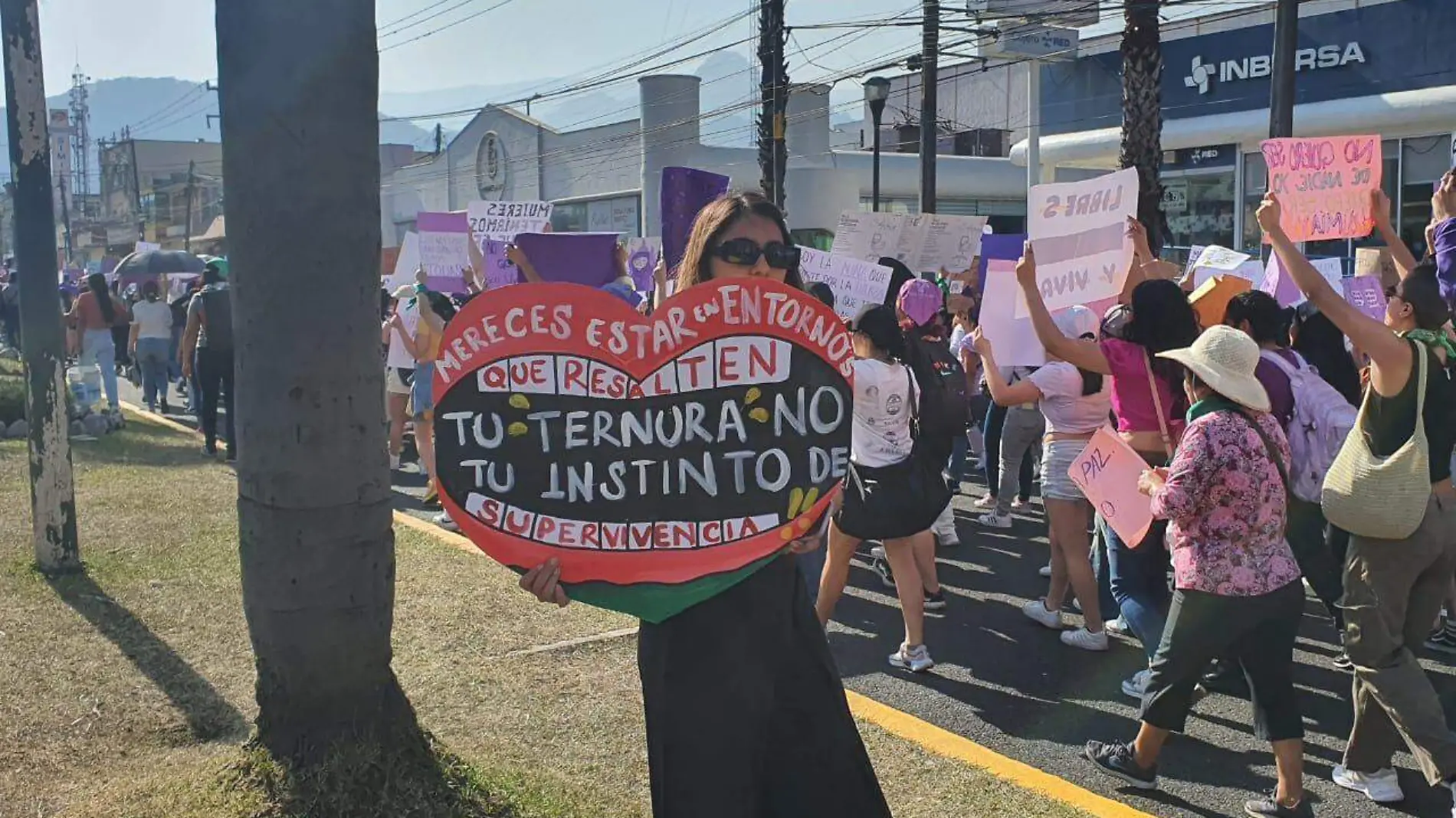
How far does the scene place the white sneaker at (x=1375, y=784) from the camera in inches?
176

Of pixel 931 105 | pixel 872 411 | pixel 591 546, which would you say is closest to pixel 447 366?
pixel 591 546

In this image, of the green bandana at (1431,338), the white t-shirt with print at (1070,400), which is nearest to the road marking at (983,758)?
the white t-shirt with print at (1070,400)

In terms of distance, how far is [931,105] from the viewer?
2223 cm

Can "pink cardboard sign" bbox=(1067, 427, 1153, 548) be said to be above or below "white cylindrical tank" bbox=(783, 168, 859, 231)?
below

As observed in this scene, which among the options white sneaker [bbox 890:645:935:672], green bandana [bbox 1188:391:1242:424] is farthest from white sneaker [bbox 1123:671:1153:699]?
green bandana [bbox 1188:391:1242:424]

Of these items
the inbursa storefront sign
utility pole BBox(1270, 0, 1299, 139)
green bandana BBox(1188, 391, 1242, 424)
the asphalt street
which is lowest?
the asphalt street

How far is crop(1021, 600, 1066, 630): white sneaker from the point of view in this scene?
21.7 feet

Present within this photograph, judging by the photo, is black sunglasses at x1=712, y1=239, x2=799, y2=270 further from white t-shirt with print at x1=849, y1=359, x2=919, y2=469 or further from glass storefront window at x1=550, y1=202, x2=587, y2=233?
glass storefront window at x1=550, y1=202, x2=587, y2=233

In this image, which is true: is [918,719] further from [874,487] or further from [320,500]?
[320,500]

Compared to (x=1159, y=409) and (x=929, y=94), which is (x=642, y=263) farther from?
(x=929, y=94)

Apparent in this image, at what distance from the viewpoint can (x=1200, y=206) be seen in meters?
24.9

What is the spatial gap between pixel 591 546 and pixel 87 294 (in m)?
14.4

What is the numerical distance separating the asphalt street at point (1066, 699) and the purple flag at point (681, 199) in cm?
213

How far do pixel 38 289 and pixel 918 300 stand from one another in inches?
198
